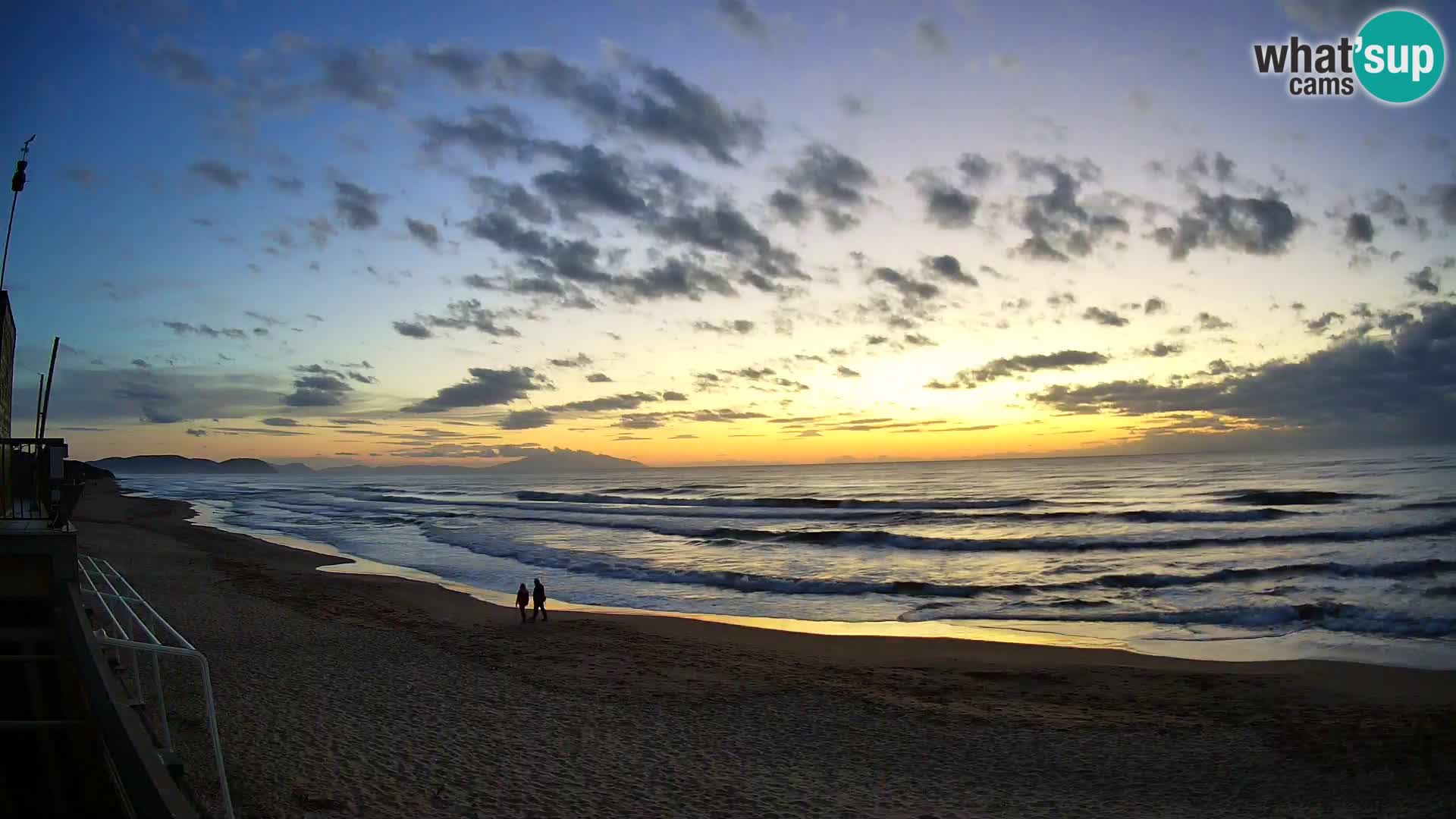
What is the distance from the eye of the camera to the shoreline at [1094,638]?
14852 millimetres

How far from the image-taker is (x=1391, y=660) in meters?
14.4

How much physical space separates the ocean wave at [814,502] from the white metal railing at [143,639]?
1887 inches

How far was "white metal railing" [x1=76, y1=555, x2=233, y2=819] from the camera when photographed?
17.7 feet

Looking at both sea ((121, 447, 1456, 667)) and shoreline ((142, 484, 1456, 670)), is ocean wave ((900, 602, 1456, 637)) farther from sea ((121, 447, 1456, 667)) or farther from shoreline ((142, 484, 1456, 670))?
shoreline ((142, 484, 1456, 670))

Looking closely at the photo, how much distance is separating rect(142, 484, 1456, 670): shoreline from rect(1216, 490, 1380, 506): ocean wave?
125 feet

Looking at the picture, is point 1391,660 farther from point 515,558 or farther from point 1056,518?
point 1056,518

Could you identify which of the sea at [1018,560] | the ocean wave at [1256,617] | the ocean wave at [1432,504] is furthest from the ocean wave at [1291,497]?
the ocean wave at [1256,617]

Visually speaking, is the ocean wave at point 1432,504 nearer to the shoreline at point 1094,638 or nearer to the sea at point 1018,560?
the sea at point 1018,560

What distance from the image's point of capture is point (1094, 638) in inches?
671

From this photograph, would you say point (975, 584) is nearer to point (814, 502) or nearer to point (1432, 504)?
point (1432, 504)

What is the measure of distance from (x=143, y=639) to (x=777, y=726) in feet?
33.1

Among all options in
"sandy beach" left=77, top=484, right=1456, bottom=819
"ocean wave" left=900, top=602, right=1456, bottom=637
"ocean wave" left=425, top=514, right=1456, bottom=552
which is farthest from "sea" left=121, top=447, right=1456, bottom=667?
"sandy beach" left=77, top=484, right=1456, bottom=819

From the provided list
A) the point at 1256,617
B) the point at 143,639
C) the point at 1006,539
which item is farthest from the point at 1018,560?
the point at 143,639

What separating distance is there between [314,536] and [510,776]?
39.8 meters
